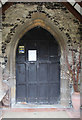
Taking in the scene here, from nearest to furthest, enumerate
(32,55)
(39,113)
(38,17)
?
(39,113) < (38,17) < (32,55)

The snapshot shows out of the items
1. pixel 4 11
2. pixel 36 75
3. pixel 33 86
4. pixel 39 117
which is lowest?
pixel 39 117

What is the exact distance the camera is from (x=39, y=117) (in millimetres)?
2693

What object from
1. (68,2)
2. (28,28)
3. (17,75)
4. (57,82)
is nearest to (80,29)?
(68,2)

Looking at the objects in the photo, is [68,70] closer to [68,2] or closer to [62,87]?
[62,87]

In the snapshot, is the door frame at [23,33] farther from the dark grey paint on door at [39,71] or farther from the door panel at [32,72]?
the door panel at [32,72]

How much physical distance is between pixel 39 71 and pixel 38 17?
1591 millimetres

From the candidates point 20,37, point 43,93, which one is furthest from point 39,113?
point 20,37

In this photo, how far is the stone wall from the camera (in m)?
3.22

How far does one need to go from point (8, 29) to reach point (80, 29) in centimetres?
204

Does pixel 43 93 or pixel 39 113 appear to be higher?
pixel 43 93

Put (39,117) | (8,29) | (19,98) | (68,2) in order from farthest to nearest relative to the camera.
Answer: (19,98)
(8,29)
(68,2)
(39,117)

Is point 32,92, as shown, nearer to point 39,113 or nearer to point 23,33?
point 39,113

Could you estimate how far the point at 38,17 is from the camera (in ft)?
10.7

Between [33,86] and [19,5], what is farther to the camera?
[33,86]
